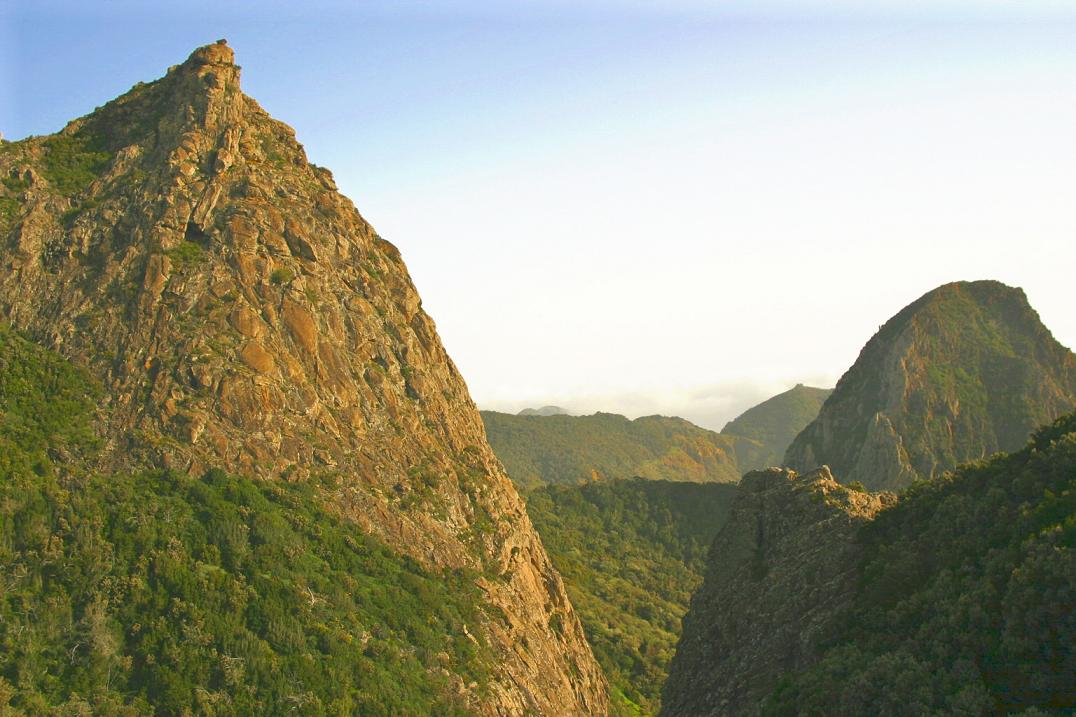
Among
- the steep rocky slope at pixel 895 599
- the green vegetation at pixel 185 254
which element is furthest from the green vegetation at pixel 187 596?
the steep rocky slope at pixel 895 599

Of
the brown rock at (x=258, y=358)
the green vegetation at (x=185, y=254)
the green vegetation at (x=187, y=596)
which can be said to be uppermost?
the green vegetation at (x=185, y=254)

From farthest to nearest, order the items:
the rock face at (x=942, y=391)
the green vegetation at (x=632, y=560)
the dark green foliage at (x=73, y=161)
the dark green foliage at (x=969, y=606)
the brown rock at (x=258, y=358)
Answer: the rock face at (x=942, y=391)
the green vegetation at (x=632, y=560)
the dark green foliage at (x=73, y=161)
the brown rock at (x=258, y=358)
the dark green foliage at (x=969, y=606)

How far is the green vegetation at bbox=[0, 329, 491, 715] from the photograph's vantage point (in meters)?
58.6

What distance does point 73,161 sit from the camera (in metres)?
94.8

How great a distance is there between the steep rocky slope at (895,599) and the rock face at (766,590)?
77 mm

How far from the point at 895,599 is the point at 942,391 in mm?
142750

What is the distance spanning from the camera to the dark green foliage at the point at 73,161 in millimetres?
91188

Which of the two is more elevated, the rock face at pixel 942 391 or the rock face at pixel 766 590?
the rock face at pixel 942 391

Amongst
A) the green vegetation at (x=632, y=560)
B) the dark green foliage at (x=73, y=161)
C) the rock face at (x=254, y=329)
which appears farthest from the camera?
the green vegetation at (x=632, y=560)

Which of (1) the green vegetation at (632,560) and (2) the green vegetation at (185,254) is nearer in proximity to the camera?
(2) the green vegetation at (185,254)

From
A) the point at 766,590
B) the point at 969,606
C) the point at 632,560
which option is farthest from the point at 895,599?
the point at 632,560

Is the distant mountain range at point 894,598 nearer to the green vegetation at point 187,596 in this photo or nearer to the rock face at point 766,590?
the rock face at point 766,590

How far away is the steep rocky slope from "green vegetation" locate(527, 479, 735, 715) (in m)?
62.7

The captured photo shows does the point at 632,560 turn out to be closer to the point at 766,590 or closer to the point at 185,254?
the point at 185,254
